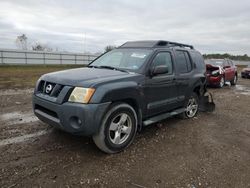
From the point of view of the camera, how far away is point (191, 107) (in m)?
5.98

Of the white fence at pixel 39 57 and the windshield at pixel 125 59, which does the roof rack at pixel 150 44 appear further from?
the white fence at pixel 39 57

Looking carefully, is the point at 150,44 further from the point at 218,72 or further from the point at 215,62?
the point at 215,62

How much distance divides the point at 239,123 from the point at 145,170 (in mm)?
3688

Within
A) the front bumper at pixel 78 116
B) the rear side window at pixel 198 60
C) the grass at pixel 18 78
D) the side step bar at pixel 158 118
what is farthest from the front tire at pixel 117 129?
the grass at pixel 18 78

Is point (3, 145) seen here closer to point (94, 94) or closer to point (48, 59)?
point (94, 94)

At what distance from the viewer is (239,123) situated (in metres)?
5.79

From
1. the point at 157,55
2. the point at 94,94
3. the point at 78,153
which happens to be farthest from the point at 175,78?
the point at 78,153

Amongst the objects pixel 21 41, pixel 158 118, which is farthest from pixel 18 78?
pixel 21 41

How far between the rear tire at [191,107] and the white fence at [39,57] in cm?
2150

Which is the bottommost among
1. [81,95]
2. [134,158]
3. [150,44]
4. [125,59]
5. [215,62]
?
[134,158]

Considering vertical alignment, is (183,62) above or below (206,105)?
above

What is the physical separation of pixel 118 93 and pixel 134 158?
1080 millimetres

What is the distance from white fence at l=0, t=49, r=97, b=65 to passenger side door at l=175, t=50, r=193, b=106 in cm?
2144

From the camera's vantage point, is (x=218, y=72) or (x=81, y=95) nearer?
(x=81, y=95)
